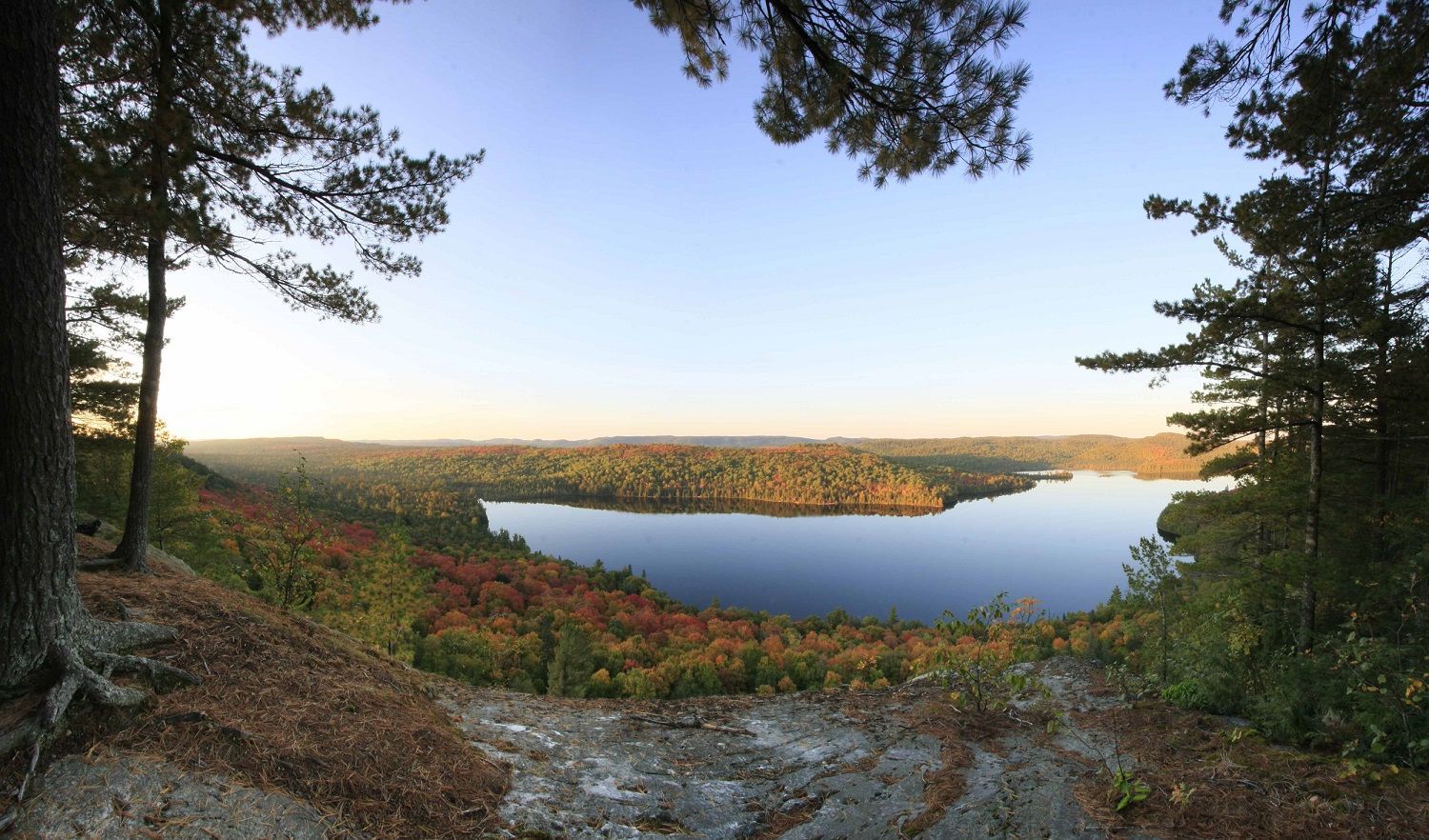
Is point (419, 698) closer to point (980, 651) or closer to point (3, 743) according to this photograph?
point (3, 743)

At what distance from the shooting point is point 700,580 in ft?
189

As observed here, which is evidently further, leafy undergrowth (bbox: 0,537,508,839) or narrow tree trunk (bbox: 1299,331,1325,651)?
narrow tree trunk (bbox: 1299,331,1325,651)

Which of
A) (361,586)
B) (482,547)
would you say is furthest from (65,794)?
(482,547)

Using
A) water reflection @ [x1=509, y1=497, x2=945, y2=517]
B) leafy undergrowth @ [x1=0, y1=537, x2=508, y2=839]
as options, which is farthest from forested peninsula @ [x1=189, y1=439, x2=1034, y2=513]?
leafy undergrowth @ [x1=0, y1=537, x2=508, y2=839]

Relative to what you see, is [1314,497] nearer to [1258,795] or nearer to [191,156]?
[1258,795]

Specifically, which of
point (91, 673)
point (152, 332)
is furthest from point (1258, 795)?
point (152, 332)

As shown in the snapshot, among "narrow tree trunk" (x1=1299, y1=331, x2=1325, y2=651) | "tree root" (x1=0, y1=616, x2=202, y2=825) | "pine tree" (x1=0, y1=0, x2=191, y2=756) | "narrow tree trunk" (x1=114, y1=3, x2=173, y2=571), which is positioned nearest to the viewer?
"tree root" (x1=0, y1=616, x2=202, y2=825)

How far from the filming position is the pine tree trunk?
238 cm

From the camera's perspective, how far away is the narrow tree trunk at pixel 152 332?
446 cm

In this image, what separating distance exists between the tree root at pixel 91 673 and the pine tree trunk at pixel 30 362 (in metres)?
0.12

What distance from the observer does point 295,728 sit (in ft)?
8.48

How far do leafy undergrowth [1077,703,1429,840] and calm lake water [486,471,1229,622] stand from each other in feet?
124

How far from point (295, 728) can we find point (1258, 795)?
4.98m

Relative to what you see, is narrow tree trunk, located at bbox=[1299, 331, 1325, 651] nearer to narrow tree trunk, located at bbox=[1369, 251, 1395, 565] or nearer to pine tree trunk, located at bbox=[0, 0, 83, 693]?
narrow tree trunk, located at bbox=[1369, 251, 1395, 565]
